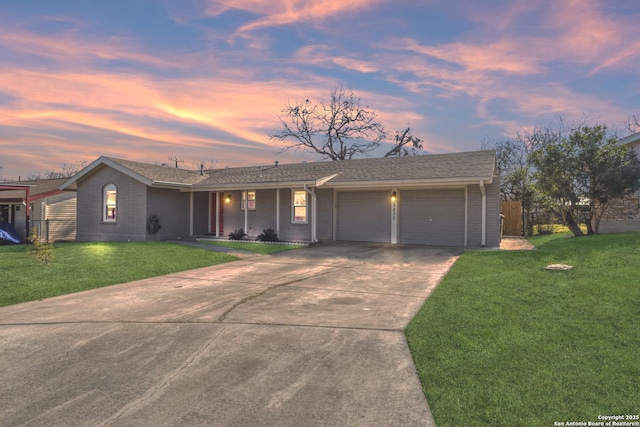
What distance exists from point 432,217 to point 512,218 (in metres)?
7.16

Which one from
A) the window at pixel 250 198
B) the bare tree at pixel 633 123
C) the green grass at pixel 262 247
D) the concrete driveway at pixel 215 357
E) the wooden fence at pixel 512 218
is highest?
the bare tree at pixel 633 123

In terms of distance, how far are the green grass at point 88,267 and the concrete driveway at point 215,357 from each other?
32.0 inches

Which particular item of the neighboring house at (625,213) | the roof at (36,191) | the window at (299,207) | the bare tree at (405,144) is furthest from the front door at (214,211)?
the bare tree at (405,144)

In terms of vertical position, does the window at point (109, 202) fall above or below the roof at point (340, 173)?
below

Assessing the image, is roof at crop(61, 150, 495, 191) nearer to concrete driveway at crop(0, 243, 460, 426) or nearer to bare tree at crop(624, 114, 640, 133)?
concrete driveway at crop(0, 243, 460, 426)

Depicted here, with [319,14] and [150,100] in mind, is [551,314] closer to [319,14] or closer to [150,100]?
[319,14]

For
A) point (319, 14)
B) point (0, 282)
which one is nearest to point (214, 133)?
point (319, 14)

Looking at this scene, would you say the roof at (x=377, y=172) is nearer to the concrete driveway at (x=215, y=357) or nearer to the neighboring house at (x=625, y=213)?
the neighboring house at (x=625, y=213)

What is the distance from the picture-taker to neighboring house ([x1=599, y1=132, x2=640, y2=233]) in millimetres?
15461

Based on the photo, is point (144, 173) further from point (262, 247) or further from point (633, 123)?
point (633, 123)

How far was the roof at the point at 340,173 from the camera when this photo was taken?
14172mm

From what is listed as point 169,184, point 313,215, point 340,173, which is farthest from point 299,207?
point 169,184

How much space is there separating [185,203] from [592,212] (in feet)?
59.5

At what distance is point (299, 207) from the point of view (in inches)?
670
